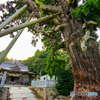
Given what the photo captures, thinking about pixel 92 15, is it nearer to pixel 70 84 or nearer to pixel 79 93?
pixel 79 93

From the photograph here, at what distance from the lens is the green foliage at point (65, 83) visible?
739cm

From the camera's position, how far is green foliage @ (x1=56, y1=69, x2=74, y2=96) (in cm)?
739

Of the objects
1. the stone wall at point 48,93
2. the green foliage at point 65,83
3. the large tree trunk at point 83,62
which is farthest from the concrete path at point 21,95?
the large tree trunk at point 83,62

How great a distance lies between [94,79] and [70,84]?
495 cm

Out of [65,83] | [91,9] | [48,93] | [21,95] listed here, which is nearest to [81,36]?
[91,9]

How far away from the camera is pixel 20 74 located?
1772 cm

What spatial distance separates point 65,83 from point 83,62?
4968 mm

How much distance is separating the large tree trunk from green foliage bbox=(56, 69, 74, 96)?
14.0 ft

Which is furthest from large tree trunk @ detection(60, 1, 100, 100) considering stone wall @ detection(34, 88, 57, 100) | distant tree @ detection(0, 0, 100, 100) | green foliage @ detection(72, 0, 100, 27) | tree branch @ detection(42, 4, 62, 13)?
stone wall @ detection(34, 88, 57, 100)

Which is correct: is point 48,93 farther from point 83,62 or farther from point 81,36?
point 81,36

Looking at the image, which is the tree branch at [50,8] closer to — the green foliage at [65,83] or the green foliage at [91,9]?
the green foliage at [91,9]

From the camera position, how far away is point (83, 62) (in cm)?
349

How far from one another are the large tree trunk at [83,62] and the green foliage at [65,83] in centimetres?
427

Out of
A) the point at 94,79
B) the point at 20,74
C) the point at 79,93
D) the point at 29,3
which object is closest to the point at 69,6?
the point at 29,3
